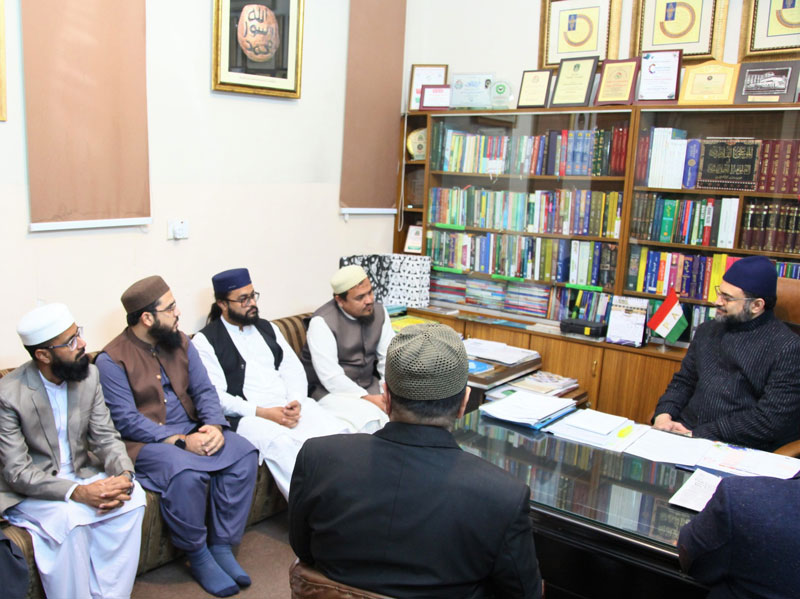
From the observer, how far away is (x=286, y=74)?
403 centimetres

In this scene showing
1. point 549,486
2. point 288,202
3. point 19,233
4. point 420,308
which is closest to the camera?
point 549,486

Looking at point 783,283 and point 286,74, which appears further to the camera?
point 286,74

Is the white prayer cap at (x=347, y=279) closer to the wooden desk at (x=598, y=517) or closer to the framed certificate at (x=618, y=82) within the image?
the wooden desk at (x=598, y=517)

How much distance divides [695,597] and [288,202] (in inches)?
121

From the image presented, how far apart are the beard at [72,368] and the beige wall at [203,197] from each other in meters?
0.56

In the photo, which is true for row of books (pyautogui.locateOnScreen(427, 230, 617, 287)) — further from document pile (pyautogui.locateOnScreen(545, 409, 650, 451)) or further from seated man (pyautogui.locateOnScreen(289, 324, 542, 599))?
seated man (pyautogui.locateOnScreen(289, 324, 542, 599))

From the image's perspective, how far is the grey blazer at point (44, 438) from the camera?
2449 millimetres

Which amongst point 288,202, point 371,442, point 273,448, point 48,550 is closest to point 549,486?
point 371,442

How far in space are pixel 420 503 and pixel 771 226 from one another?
3247 mm

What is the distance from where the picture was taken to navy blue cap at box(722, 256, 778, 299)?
296 cm

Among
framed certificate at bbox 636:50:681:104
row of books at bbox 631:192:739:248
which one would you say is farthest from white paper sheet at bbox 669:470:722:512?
framed certificate at bbox 636:50:681:104

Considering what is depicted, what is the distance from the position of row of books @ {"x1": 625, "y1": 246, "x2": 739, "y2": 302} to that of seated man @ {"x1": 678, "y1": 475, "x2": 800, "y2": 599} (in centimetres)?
272

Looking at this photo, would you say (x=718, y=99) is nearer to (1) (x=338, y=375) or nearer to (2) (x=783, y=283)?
(2) (x=783, y=283)

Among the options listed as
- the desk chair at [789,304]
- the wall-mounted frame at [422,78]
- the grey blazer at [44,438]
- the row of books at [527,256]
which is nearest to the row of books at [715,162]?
the row of books at [527,256]
